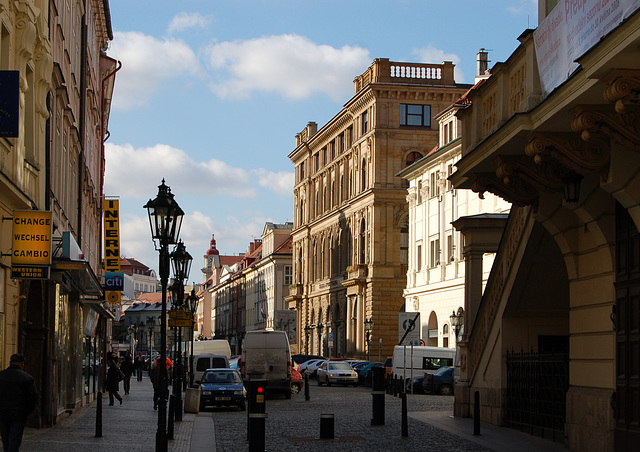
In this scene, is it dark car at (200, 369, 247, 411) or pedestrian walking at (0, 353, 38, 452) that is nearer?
pedestrian walking at (0, 353, 38, 452)

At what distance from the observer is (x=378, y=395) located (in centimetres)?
2439

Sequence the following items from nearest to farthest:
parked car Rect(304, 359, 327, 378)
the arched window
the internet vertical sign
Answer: the internet vertical sign, parked car Rect(304, 359, 327, 378), the arched window

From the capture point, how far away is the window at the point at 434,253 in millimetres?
65625

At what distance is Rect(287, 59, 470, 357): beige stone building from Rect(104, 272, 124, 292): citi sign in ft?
149

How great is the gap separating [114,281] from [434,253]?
3439 centimetres

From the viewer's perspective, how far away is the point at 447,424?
24.1 metres

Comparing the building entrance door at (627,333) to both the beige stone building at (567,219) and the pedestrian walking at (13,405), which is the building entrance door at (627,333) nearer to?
the beige stone building at (567,219)

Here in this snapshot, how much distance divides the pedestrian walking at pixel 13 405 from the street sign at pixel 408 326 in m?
16.1

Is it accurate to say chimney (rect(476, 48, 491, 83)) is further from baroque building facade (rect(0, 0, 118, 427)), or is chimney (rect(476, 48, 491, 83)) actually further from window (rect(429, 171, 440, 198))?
baroque building facade (rect(0, 0, 118, 427))

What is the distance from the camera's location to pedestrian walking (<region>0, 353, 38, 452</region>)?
1371cm

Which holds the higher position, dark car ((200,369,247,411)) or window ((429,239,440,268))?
window ((429,239,440,268))

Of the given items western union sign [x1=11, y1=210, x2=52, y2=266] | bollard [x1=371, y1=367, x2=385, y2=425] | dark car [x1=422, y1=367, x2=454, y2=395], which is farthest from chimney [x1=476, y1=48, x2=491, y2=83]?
western union sign [x1=11, y1=210, x2=52, y2=266]

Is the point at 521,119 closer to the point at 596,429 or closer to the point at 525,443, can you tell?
the point at 596,429

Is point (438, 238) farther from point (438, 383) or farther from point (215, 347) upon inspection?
point (438, 383)
